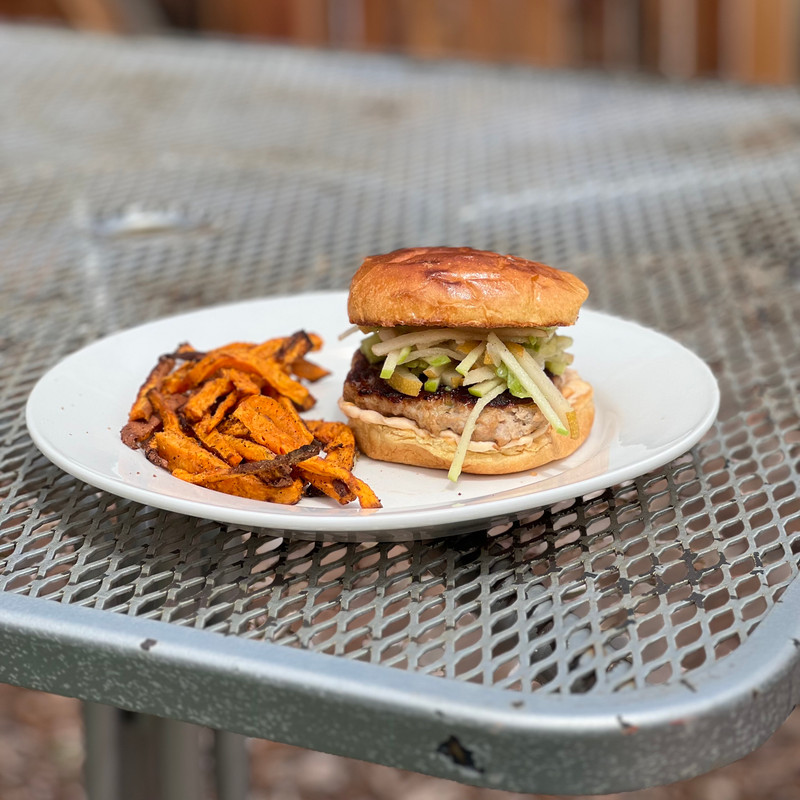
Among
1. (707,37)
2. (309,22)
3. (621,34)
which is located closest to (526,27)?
(621,34)

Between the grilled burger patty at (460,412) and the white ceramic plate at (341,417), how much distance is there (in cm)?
7

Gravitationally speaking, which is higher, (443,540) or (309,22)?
(443,540)

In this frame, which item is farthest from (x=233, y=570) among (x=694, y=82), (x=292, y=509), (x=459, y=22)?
(x=459, y=22)

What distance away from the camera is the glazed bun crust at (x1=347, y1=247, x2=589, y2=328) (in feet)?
4.85

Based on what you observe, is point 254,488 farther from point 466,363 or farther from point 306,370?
point 306,370

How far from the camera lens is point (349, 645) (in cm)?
111

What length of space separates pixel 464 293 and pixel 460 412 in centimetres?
19

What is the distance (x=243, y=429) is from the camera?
1.44 meters

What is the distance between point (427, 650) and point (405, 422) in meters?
0.51

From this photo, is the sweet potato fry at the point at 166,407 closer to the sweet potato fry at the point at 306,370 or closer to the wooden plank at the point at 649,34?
the sweet potato fry at the point at 306,370

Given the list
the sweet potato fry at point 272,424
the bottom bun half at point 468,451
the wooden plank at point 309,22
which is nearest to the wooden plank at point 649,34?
the wooden plank at point 309,22

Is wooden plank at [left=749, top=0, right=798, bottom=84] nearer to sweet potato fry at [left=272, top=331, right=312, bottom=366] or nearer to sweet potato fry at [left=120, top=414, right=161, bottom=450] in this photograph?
sweet potato fry at [left=272, top=331, right=312, bottom=366]

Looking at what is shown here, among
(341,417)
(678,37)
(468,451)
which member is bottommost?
(678,37)

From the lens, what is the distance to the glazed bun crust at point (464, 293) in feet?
4.85
